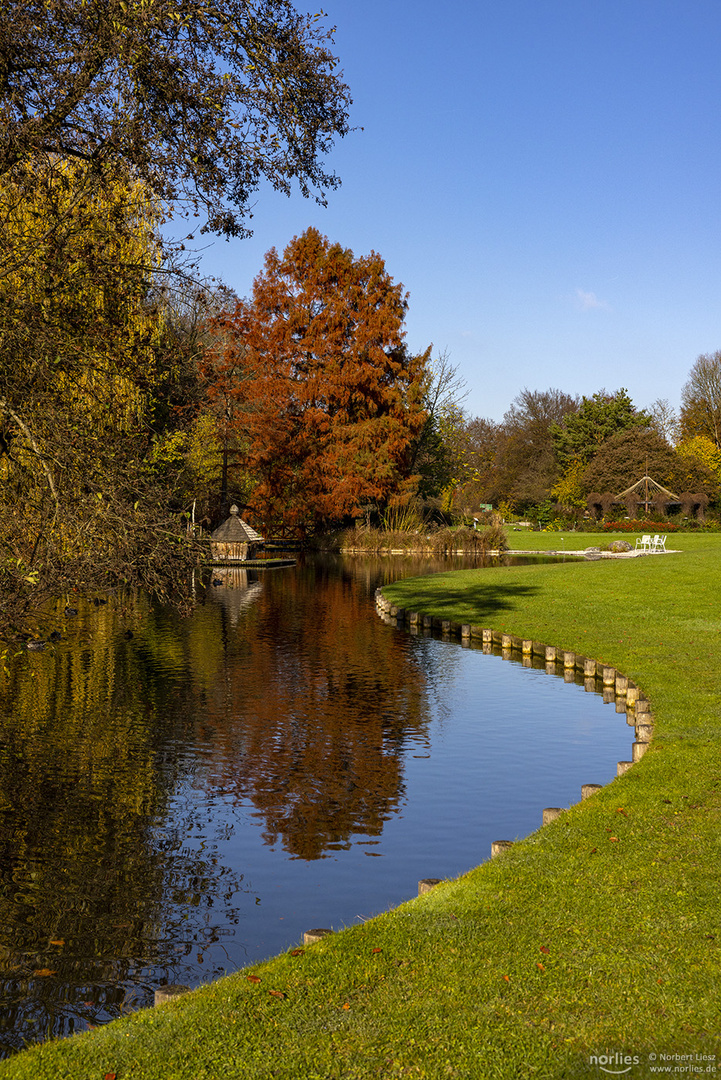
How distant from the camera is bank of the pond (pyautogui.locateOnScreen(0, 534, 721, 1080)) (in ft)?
13.8

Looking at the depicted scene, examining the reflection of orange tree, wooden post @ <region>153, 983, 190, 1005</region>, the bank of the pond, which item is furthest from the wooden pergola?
wooden post @ <region>153, 983, 190, 1005</region>

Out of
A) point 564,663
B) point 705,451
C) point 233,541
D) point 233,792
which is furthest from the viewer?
point 705,451

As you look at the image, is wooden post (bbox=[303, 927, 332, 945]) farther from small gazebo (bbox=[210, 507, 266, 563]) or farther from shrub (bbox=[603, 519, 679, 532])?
shrub (bbox=[603, 519, 679, 532])

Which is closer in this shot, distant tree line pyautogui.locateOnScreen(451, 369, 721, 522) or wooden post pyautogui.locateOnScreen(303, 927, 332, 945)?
wooden post pyautogui.locateOnScreen(303, 927, 332, 945)

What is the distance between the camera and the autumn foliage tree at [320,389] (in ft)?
167

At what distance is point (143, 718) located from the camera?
13219 mm

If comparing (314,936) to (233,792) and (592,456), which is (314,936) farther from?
(592,456)

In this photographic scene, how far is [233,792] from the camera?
1014 centimetres

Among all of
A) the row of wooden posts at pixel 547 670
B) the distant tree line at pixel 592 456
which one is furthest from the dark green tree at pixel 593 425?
the row of wooden posts at pixel 547 670

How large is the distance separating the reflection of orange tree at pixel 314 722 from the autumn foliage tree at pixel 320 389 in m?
28.2

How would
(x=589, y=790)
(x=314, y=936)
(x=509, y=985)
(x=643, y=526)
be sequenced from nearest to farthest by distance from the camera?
(x=509, y=985)
(x=314, y=936)
(x=589, y=790)
(x=643, y=526)

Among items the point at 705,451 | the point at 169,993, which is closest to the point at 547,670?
the point at 169,993

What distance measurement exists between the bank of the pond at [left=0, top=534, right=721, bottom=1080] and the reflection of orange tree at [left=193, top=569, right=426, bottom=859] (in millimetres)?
2733

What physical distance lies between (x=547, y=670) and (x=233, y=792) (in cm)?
928
